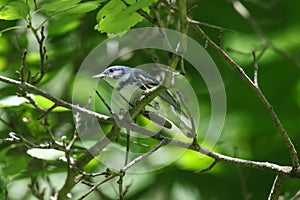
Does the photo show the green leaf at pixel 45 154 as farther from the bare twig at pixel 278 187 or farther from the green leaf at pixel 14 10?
the bare twig at pixel 278 187

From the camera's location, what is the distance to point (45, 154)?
1.60m

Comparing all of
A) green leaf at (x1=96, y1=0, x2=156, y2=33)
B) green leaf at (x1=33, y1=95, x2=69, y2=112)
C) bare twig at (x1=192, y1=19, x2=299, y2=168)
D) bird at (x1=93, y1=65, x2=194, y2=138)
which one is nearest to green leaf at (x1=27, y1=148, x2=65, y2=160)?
green leaf at (x1=33, y1=95, x2=69, y2=112)

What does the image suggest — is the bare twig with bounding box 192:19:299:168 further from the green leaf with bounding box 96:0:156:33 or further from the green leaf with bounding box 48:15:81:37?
the green leaf with bounding box 48:15:81:37

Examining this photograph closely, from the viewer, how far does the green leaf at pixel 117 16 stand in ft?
3.90

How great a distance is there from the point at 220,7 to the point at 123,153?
0.98 metres

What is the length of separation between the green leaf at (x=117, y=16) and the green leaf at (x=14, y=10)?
Result: 6.5 inches

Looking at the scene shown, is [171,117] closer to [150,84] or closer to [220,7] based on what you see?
[150,84]

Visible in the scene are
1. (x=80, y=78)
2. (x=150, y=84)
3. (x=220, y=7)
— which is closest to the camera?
(x=150, y=84)

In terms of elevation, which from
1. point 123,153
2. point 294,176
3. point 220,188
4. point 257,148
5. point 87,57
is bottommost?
point 220,188

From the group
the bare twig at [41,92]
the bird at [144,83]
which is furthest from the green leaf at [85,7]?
the bird at [144,83]

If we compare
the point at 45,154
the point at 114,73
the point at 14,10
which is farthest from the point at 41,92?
the point at 114,73

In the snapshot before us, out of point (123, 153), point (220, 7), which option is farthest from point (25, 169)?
point (220, 7)

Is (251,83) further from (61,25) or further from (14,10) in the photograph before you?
(61,25)

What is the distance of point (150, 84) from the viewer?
1671mm
